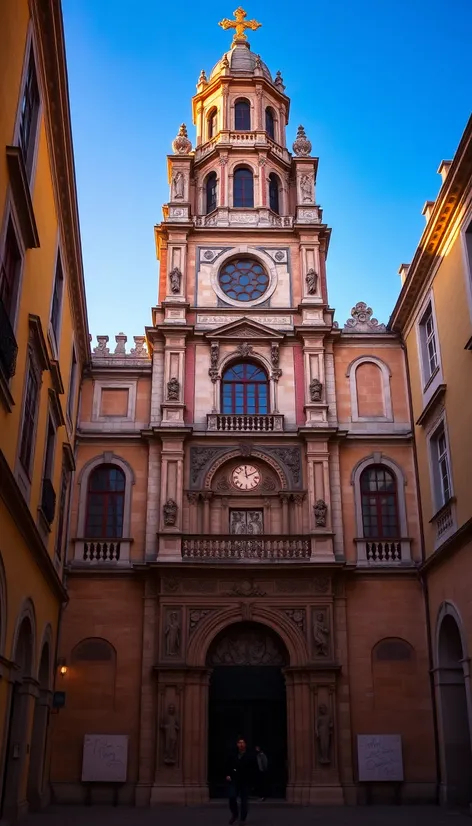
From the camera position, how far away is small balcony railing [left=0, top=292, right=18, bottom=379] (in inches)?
529

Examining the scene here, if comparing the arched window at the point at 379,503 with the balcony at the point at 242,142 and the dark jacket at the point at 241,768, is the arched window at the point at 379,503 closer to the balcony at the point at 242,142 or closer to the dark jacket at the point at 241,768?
the dark jacket at the point at 241,768

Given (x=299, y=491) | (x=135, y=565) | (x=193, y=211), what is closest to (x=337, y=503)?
(x=299, y=491)

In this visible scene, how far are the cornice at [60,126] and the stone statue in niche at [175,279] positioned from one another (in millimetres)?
4253

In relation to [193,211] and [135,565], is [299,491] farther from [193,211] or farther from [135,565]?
[193,211]

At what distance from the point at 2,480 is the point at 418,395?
14717 mm

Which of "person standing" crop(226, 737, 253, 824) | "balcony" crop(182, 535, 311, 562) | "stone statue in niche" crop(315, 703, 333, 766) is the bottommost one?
"person standing" crop(226, 737, 253, 824)

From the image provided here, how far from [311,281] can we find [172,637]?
40.4ft

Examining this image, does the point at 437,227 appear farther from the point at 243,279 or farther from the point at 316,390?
the point at 243,279

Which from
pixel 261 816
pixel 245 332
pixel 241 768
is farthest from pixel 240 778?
pixel 245 332

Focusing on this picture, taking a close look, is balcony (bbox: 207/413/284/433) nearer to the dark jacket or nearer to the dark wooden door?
the dark wooden door

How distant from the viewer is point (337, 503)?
2478cm

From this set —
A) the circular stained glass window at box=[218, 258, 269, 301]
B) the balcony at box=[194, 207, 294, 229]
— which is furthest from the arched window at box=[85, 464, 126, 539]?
the balcony at box=[194, 207, 294, 229]

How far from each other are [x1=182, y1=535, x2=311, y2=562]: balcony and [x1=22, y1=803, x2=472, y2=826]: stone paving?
6403mm

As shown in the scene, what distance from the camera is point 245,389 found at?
2661 cm
